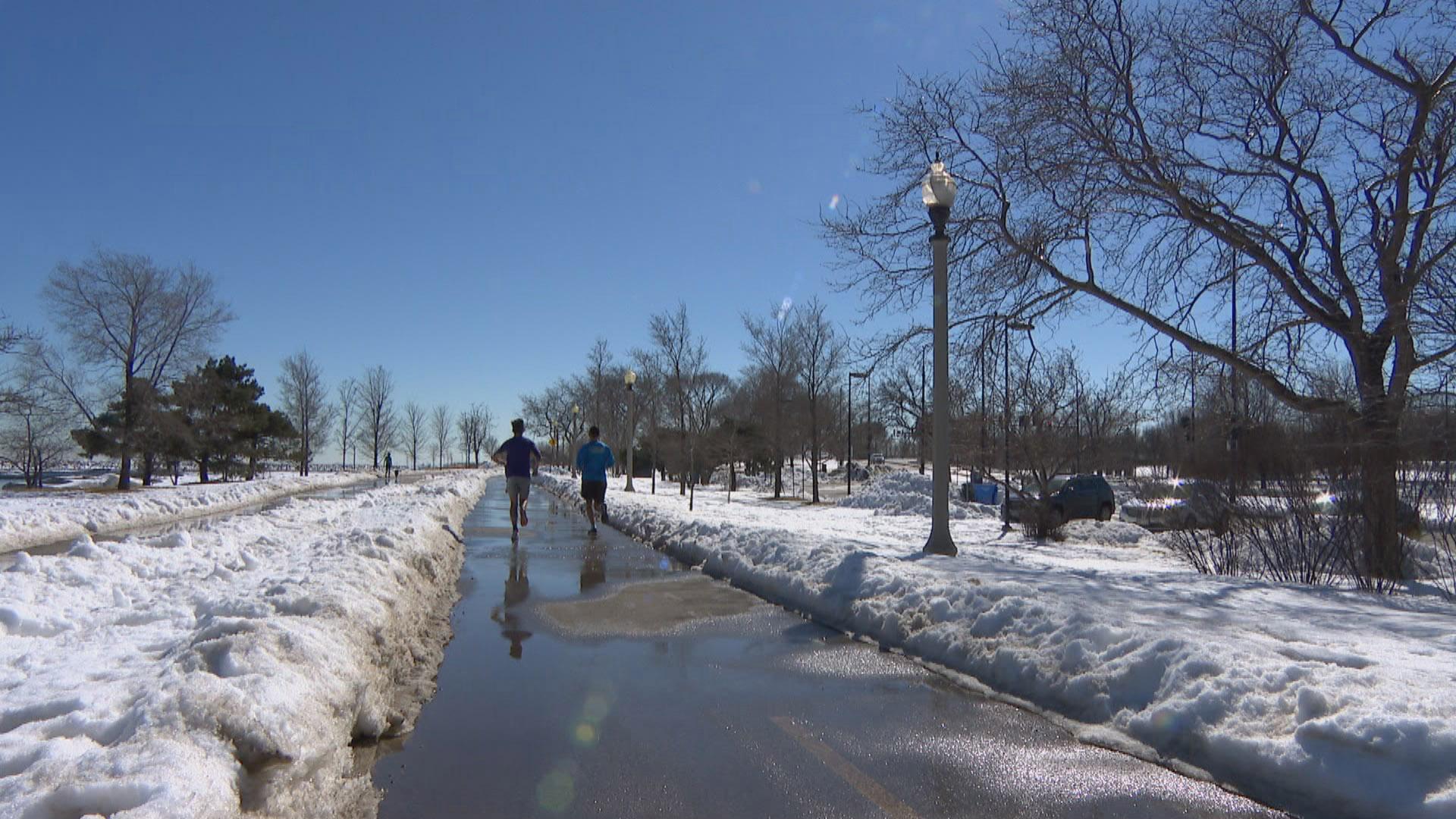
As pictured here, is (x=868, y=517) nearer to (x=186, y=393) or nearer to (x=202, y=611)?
(x=202, y=611)

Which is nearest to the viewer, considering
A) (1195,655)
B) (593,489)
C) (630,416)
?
(1195,655)

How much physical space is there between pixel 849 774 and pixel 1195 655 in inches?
86.2

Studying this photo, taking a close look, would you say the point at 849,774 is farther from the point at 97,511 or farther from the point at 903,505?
the point at 97,511

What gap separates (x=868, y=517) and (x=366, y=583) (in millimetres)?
17839

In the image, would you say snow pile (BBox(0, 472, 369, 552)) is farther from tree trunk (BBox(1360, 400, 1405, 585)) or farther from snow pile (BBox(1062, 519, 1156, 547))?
tree trunk (BBox(1360, 400, 1405, 585))

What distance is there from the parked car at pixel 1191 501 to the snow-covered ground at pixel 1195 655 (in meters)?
1.17

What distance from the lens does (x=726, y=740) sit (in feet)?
15.2

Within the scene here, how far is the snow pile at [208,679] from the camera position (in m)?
3.25

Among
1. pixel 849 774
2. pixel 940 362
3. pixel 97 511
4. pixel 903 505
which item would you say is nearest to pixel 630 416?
pixel 903 505

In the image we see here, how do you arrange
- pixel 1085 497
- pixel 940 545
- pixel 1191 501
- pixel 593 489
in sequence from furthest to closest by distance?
pixel 1085 497 → pixel 593 489 → pixel 1191 501 → pixel 940 545

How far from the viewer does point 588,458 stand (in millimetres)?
14844

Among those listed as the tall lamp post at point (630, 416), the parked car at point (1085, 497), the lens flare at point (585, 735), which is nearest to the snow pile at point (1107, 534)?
the parked car at point (1085, 497)

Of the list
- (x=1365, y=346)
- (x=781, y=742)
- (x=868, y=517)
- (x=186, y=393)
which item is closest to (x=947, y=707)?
(x=781, y=742)

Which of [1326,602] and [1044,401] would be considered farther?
[1044,401]
